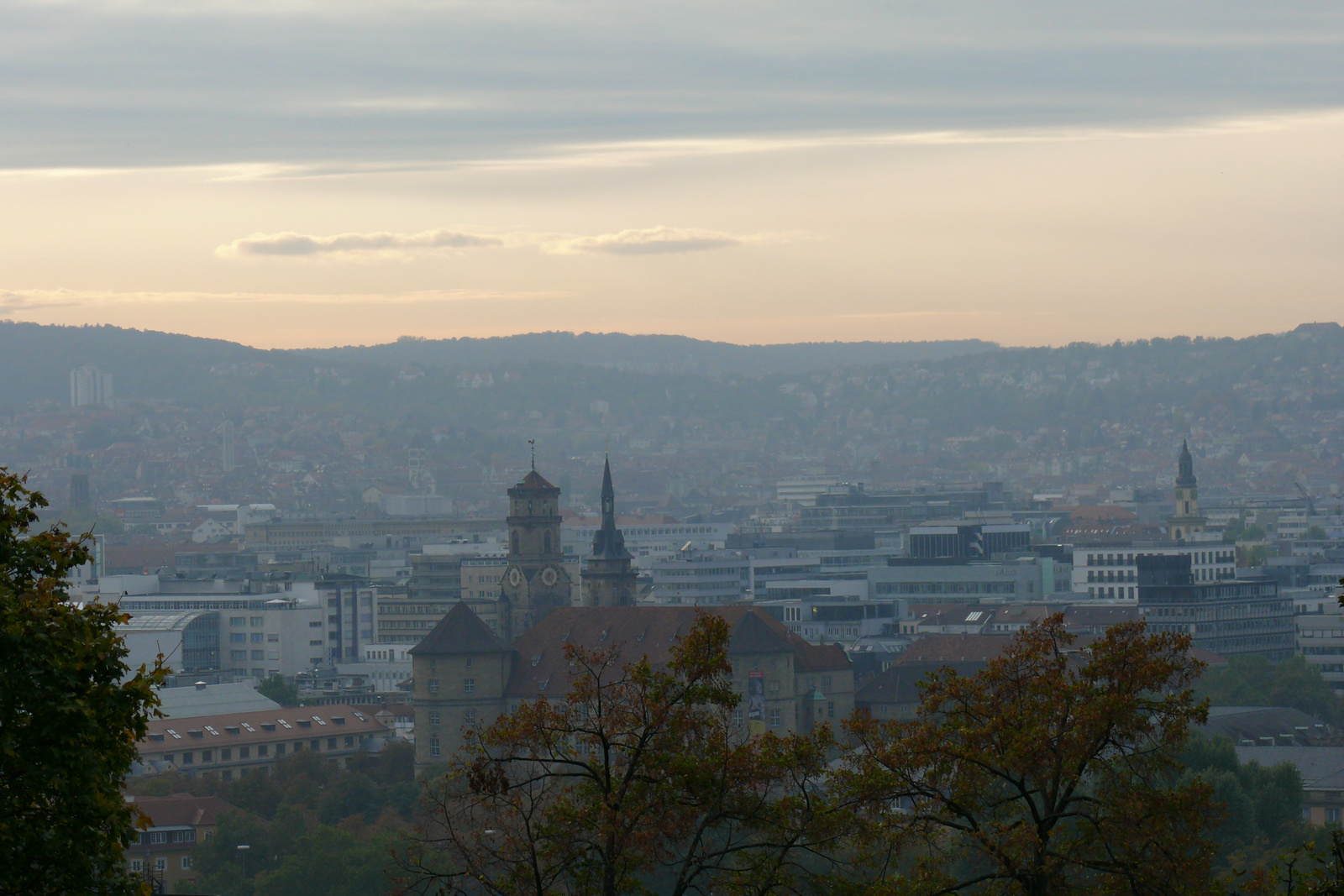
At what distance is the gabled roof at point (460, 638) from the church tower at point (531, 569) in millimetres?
17219

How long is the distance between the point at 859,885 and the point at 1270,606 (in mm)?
161081

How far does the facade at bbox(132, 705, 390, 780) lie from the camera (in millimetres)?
126812

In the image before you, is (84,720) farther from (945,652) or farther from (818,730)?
(945,652)

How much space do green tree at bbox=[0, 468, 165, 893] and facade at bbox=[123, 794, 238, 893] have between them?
6650 cm

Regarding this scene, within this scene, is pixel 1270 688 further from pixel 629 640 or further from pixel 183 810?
pixel 183 810

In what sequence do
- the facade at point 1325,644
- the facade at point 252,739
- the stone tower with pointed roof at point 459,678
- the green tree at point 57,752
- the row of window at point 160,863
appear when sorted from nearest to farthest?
the green tree at point 57,752, the row of window at point 160,863, the stone tower with pointed roof at point 459,678, the facade at point 252,739, the facade at point 1325,644

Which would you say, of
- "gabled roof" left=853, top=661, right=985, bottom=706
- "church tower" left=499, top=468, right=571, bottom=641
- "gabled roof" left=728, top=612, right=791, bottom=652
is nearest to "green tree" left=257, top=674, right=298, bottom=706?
"church tower" left=499, top=468, right=571, bottom=641

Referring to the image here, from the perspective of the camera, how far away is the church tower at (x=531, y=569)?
144 metres

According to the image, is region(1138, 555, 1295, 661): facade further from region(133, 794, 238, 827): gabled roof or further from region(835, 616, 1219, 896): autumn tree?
region(835, 616, 1219, 896): autumn tree

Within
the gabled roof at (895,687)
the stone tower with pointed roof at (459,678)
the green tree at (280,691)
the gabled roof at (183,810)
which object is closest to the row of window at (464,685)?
the stone tower with pointed roof at (459,678)

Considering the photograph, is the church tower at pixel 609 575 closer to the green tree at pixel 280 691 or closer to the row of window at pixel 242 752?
the row of window at pixel 242 752

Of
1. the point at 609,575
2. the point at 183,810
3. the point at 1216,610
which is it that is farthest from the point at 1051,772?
the point at 1216,610

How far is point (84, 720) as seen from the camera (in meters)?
21.8

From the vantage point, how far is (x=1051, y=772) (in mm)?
28188
